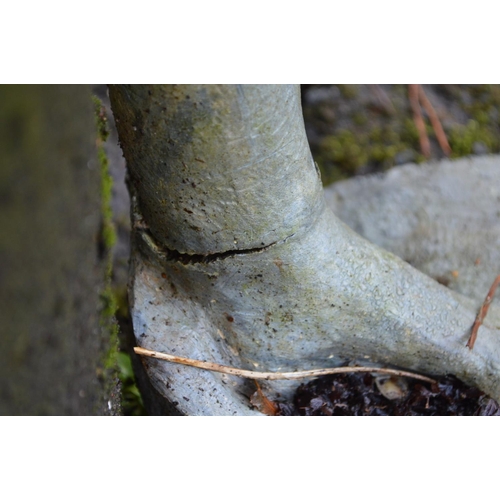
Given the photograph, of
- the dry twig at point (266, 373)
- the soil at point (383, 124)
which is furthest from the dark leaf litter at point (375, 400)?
the soil at point (383, 124)

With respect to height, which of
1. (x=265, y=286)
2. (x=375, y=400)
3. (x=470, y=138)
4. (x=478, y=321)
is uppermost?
(x=470, y=138)

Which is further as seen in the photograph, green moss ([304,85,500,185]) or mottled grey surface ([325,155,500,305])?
green moss ([304,85,500,185])

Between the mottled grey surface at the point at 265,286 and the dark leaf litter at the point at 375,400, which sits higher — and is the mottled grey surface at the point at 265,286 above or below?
above

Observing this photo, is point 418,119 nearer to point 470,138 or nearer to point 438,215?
point 470,138

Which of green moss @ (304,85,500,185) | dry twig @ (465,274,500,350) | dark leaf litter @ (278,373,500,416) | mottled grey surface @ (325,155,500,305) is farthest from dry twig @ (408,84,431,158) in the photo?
dark leaf litter @ (278,373,500,416)

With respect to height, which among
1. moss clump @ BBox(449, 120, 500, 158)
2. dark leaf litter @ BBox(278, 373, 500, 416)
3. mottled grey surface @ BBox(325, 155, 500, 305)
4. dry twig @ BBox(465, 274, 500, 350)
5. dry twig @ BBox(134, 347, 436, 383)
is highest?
moss clump @ BBox(449, 120, 500, 158)

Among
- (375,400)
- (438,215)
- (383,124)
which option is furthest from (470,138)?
(375,400)

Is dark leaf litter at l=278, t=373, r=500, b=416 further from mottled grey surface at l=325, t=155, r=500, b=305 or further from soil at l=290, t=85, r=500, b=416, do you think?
soil at l=290, t=85, r=500, b=416

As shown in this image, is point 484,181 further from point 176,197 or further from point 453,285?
point 176,197

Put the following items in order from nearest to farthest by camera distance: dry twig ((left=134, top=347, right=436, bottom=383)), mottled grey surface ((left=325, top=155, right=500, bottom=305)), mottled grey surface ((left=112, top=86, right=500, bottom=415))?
mottled grey surface ((left=112, top=86, right=500, bottom=415)) < dry twig ((left=134, top=347, right=436, bottom=383)) < mottled grey surface ((left=325, top=155, right=500, bottom=305))

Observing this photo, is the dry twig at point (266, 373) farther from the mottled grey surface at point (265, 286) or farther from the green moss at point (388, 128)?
the green moss at point (388, 128)
